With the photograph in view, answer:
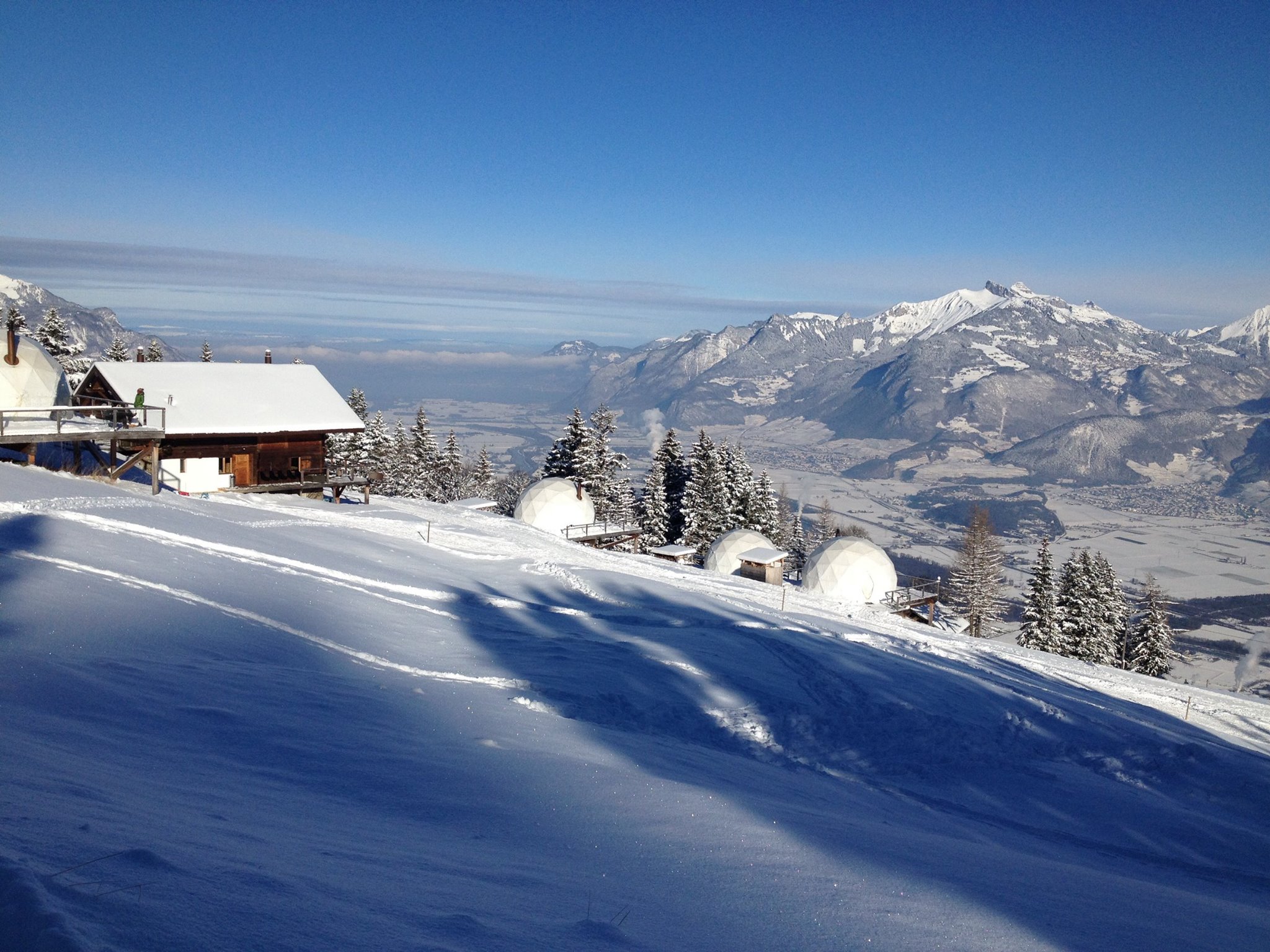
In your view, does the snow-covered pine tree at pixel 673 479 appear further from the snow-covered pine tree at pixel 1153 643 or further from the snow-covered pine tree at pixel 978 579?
the snow-covered pine tree at pixel 1153 643

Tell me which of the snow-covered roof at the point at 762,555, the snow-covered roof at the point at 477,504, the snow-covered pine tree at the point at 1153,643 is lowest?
the snow-covered pine tree at the point at 1153,643

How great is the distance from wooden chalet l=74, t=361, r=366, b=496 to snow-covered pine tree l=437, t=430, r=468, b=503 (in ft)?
111

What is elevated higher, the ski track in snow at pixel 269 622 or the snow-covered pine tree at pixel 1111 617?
the ski track in snow at pixel 269 622

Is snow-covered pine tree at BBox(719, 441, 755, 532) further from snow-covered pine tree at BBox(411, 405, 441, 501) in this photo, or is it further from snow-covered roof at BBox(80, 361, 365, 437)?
snow-covered roof at BBox(80, 361, 365, 437)

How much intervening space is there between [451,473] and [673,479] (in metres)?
22.0

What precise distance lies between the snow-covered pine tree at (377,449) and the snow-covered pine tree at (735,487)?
26281 mm

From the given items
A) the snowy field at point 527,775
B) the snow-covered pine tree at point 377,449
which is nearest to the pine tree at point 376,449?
the snow-covered pine tree at point 377,449

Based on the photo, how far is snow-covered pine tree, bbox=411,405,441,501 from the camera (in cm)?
6400

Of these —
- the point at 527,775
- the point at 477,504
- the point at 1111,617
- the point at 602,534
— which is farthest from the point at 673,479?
the point at 527,775

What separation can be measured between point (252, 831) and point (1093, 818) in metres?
10.5

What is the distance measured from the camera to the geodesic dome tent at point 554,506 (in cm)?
4244

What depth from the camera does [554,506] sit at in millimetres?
42938

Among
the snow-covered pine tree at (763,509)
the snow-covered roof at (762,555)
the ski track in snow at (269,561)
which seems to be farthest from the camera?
the snow-covered pine tree at (763,509)

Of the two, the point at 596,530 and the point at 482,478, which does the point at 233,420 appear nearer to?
the point at 596,530
